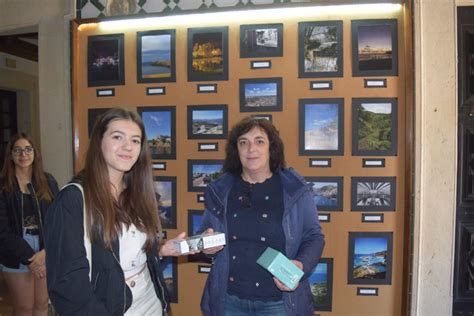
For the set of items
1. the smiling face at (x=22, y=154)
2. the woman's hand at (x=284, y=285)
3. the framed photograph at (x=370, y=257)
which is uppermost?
the smiling face at (x=22, y=154)

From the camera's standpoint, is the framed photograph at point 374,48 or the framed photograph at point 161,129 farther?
the framed photograph at point 161,129

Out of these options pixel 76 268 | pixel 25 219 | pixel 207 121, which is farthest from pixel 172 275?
pixel 76 268

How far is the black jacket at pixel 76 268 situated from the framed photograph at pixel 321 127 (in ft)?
6.56

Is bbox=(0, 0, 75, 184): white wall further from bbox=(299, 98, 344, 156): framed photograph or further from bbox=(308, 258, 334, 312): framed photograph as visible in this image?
bbox=(308, 258, 334, 312): framed photograph

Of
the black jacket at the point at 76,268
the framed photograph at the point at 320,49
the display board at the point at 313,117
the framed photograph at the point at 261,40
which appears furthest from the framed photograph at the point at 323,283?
the black jacket at the point at 76,268

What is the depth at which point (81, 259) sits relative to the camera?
4.12ft

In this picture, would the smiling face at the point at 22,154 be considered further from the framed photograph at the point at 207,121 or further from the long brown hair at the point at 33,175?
the framed photograph at the point at 207,121

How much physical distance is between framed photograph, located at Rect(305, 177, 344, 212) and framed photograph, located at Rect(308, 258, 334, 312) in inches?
18.4

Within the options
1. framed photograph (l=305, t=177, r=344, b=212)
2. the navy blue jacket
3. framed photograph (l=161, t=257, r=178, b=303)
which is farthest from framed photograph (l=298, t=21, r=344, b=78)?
framed photograph (l=161, t=257, r=178, b=303)

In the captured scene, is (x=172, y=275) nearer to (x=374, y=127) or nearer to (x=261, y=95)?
(x=261, y=95)

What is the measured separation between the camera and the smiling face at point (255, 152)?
1855 millimetres

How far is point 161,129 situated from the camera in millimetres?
3160

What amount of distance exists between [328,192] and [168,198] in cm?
143

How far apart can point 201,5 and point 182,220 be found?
1959 millimetres
